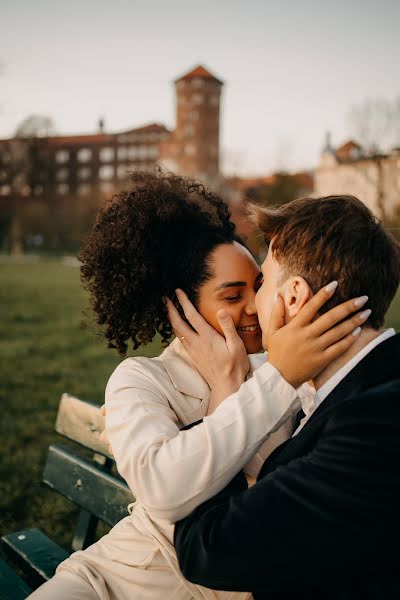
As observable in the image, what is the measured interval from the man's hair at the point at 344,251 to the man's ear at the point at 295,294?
0.08ft

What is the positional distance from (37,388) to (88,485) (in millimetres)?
5488

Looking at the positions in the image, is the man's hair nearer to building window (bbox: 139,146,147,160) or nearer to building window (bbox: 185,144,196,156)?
building window (bbox: 185,144,196,156)

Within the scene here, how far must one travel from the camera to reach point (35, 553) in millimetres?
3029

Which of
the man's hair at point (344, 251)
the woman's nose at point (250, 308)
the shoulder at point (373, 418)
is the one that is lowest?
the shoulder at point (373, 418)

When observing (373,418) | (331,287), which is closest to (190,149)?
(331,287)

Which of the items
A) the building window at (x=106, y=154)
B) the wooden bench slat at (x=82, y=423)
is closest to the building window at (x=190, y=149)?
the building window at (x=106, y=154)

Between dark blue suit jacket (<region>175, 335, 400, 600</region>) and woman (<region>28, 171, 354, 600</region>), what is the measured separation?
172 mm

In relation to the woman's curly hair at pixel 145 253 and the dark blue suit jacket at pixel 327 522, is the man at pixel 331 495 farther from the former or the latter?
the woman's curly hair at pixel 145 253

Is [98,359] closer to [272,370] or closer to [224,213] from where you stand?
[224,213]

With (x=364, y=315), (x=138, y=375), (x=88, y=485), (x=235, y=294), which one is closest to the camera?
(x=364, y=315)

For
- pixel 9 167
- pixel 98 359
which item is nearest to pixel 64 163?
pixel 9 167

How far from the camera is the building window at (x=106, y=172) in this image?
10281 cm

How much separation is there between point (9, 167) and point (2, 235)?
8.65 meters

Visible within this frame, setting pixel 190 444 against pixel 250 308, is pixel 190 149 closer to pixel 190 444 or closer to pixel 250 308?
pixel 250 308
